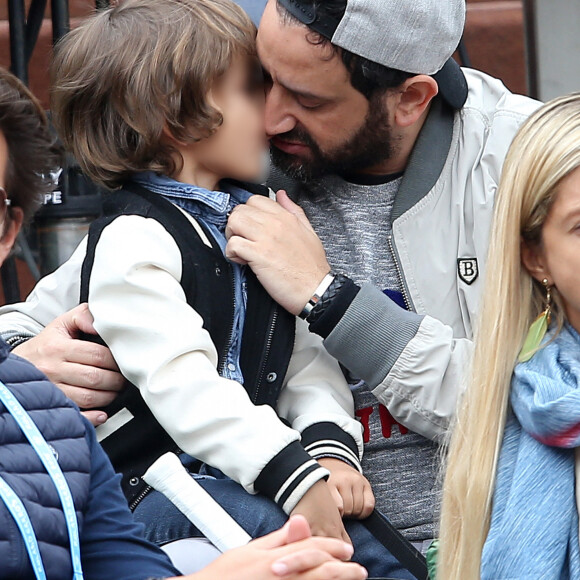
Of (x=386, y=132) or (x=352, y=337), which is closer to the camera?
(x=352, y=337)

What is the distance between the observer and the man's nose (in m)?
2.42

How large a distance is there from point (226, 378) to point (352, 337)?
10.1 inches

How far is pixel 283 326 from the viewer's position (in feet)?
7.41

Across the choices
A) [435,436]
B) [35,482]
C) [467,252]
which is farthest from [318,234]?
[35,482]

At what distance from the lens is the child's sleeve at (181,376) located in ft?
6.51

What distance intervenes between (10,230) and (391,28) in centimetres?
88

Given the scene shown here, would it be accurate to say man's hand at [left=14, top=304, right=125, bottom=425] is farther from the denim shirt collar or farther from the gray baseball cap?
the gray baseball cap

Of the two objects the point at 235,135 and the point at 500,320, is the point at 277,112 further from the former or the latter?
the point at 500,320

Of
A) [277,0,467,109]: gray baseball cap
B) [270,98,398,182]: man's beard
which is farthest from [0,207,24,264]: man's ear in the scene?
[277,0,467,109]: gray baseball cap

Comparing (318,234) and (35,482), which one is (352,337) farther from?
(35,482)

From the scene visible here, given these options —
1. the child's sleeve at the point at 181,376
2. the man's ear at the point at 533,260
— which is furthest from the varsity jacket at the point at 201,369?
the man's ear at the point at 533,260

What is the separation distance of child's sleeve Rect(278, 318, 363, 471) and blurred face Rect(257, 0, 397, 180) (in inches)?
Result: 14.6

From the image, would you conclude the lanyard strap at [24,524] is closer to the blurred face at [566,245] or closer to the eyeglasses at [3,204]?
the eyeglasses at [3,204]

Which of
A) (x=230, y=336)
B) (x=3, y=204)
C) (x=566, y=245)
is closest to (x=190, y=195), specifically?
(x=230, y=336)
